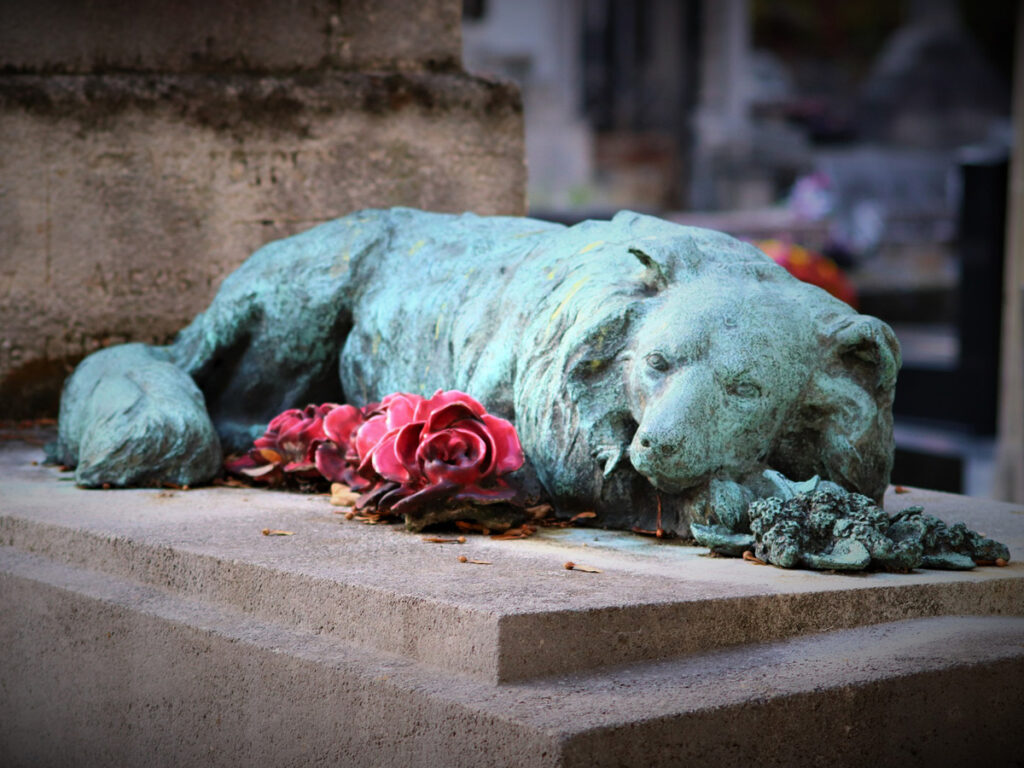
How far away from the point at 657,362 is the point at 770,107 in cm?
2646

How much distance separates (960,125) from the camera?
2773 centimetres

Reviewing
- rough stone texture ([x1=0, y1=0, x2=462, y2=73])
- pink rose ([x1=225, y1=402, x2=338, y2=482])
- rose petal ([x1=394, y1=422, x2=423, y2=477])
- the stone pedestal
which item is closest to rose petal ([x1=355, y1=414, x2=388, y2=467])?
rose petal ([x1=394, y1=422, x2=423, y2=477])

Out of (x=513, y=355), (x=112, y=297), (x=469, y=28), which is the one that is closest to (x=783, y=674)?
(x=513, y=355)

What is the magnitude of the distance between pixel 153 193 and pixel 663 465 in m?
3.05

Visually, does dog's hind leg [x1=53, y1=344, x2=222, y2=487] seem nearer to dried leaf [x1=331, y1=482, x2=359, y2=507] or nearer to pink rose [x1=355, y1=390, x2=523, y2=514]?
dried leaf [x1=331, y1=482, x2=359, y2=507]

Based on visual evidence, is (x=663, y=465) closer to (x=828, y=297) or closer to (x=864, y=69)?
(x=828, y=297)

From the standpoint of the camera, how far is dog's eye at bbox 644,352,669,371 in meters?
3.29

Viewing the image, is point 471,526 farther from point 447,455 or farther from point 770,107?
point 770,107

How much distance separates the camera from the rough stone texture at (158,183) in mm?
Result: 5480

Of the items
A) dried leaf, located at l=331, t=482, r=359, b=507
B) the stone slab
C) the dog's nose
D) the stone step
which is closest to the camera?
the stone step

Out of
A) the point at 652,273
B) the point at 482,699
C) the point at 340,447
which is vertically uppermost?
the point at 652,273

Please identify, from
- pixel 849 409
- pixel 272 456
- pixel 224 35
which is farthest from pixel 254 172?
pixel 849 409

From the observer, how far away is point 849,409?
335 centimetres

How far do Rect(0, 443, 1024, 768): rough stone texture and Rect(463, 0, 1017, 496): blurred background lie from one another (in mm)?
15679
